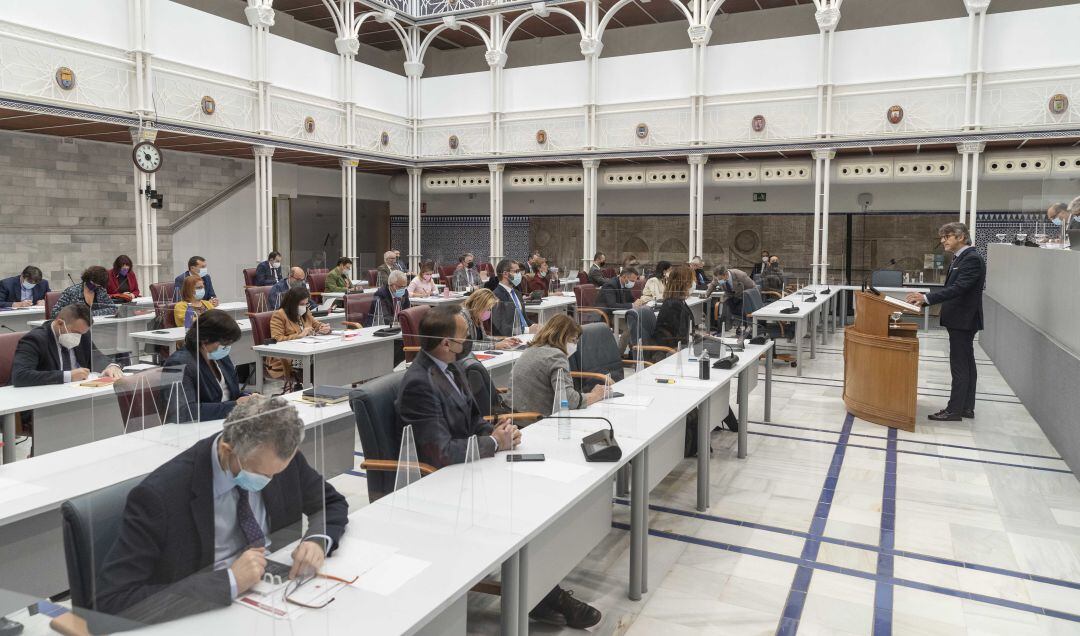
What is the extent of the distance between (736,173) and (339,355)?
12032 mm

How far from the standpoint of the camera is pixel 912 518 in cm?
516

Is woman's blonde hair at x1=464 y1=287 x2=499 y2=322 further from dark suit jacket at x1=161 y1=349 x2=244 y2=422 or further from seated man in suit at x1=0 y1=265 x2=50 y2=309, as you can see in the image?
seated man in suit at x1=0 y1=265 x2=50 y2=309

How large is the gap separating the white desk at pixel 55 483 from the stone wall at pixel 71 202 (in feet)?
33.5

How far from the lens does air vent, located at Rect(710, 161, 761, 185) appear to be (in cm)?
1645

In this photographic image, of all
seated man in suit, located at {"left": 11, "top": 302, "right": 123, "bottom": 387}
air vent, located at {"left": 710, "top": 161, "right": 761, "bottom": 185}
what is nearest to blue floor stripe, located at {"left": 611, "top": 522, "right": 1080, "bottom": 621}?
seated man in suit, located at {"left": 11, "top": 302, "right": 123, "bottom": 387}

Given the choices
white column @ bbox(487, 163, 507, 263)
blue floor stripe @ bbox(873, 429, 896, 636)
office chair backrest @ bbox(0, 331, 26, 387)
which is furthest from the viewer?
white column @ bbox(487, 163, 507, 263)

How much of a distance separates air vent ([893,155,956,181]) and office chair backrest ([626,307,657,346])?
10235 millimetres

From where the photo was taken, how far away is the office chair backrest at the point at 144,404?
3.85 meters

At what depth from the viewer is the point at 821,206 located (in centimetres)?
1560

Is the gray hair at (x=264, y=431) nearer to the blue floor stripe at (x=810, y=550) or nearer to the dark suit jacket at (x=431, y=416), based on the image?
the dark suit jacket at (x=431, y=416)

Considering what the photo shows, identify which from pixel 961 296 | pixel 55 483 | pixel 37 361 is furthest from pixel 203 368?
pixel 961 296

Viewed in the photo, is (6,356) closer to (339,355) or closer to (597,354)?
(339,355)

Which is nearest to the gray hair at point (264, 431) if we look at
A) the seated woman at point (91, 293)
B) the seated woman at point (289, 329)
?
the seated woman at point (289, 329)

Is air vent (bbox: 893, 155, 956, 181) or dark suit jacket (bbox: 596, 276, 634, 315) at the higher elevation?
air vent (bbox: 893, 155, 956, 181)
